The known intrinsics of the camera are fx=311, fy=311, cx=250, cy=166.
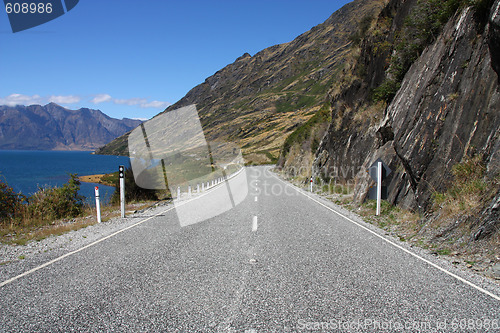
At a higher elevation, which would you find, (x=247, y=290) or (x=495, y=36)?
(x=495, y=36)

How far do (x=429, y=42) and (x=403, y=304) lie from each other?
12.3 metres

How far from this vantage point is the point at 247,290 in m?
4.30

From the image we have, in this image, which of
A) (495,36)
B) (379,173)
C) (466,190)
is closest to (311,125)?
(379,173)

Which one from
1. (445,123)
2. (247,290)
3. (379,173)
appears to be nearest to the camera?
(247,290)

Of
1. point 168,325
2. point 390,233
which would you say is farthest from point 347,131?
point 168,325

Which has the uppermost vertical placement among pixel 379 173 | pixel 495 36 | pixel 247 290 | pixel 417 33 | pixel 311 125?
pixel 417 33

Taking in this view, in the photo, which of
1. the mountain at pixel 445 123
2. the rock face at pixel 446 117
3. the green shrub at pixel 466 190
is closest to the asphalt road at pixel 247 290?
the green shrub at pixel 466 190

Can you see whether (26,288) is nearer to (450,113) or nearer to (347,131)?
(450,113)

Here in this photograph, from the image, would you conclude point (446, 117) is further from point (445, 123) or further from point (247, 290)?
point (247, 290)

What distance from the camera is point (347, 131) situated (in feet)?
70.7

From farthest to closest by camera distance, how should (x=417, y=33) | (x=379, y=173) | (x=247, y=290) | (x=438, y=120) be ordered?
(x=417, y=33), (x=379, y=173), (x=438, y=120), (x=247, y=290)

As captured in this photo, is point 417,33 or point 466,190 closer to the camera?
point 466,190

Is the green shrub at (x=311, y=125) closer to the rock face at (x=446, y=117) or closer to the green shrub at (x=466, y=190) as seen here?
the rock face at (x=446, y=117)

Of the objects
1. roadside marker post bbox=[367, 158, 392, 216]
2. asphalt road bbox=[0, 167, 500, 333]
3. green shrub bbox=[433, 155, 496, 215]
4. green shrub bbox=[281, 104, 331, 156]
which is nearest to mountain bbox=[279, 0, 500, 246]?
green shrub bbox=[433, 155, 496, 215]
